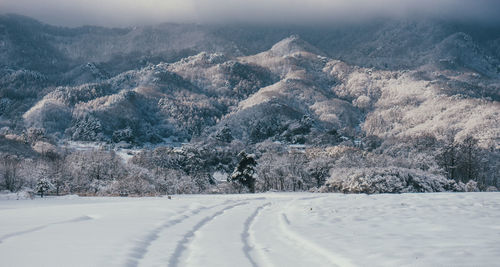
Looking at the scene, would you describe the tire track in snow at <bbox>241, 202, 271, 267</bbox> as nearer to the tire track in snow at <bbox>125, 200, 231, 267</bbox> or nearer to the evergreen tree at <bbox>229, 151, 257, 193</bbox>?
the tire track in snow at <bbox>125, 200, 231, 267</bbox>

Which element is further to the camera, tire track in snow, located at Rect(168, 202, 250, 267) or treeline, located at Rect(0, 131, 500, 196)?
treeline, located at Rect(0, 131, 500, 196)

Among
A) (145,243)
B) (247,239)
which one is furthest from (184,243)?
(247,239)

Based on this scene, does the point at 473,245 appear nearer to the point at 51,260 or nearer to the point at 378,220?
the point at 378,220

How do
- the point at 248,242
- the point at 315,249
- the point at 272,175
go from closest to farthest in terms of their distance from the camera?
the point at 315,249 → the point at 248,242 → the point at 272,175

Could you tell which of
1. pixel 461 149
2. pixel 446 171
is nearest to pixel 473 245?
pixel 446 171

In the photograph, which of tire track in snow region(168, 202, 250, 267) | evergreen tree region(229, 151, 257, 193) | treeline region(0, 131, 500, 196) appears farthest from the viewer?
evergreen tree region(229, 151, 257, 193)

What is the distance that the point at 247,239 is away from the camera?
450 inches

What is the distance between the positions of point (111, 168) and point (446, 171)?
255 ft

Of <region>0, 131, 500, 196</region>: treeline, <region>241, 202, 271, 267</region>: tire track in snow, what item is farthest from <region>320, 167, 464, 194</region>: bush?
<region>241, 202, 271, 267</region>: tire track in snow

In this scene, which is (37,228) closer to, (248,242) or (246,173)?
(248,242)

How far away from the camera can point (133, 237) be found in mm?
10562

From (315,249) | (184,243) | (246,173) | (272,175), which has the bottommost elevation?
(315,249)

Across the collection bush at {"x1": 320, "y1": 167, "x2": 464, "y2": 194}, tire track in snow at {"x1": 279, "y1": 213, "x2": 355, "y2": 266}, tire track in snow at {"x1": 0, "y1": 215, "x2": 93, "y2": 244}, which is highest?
bush at {"x1": 320, "y1": 167, "x2": 464, "y2": 194}

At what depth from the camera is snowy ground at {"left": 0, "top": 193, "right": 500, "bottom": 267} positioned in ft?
27.2
